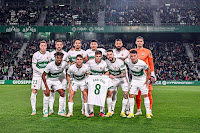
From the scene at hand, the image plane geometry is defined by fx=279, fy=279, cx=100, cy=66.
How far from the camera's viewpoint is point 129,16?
39250mm

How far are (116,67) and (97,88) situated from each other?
91 cm

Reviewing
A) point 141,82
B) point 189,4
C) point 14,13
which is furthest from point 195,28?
point 141,82

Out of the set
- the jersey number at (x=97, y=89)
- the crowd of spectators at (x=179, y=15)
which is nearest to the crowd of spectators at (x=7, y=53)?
the crowd of spectators at (x=179, y=15)

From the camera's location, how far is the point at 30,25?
122 ft

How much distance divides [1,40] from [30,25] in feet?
18.0

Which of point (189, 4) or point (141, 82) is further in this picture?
point (189, 4)

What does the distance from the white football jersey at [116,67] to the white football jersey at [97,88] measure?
0.39 m

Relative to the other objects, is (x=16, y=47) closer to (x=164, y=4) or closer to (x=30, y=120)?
(x=164, y=4)

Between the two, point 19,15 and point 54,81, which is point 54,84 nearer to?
point 54,81

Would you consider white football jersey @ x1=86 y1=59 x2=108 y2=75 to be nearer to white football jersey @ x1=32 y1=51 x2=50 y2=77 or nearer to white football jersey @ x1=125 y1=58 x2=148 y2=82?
white football jersey @ x1=125 y1=58 x2=148 y2=82

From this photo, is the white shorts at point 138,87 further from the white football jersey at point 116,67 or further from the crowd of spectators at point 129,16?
the crowd of spectators at point 129,16

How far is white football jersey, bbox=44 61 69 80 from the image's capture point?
841cm

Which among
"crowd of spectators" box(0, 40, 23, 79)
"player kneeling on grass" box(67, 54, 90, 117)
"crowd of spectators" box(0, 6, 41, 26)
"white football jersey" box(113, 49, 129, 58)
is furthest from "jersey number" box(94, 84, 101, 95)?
"crowd of spectators" box(0, 6, 41, 26)

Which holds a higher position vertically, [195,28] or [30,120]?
[195,28]
